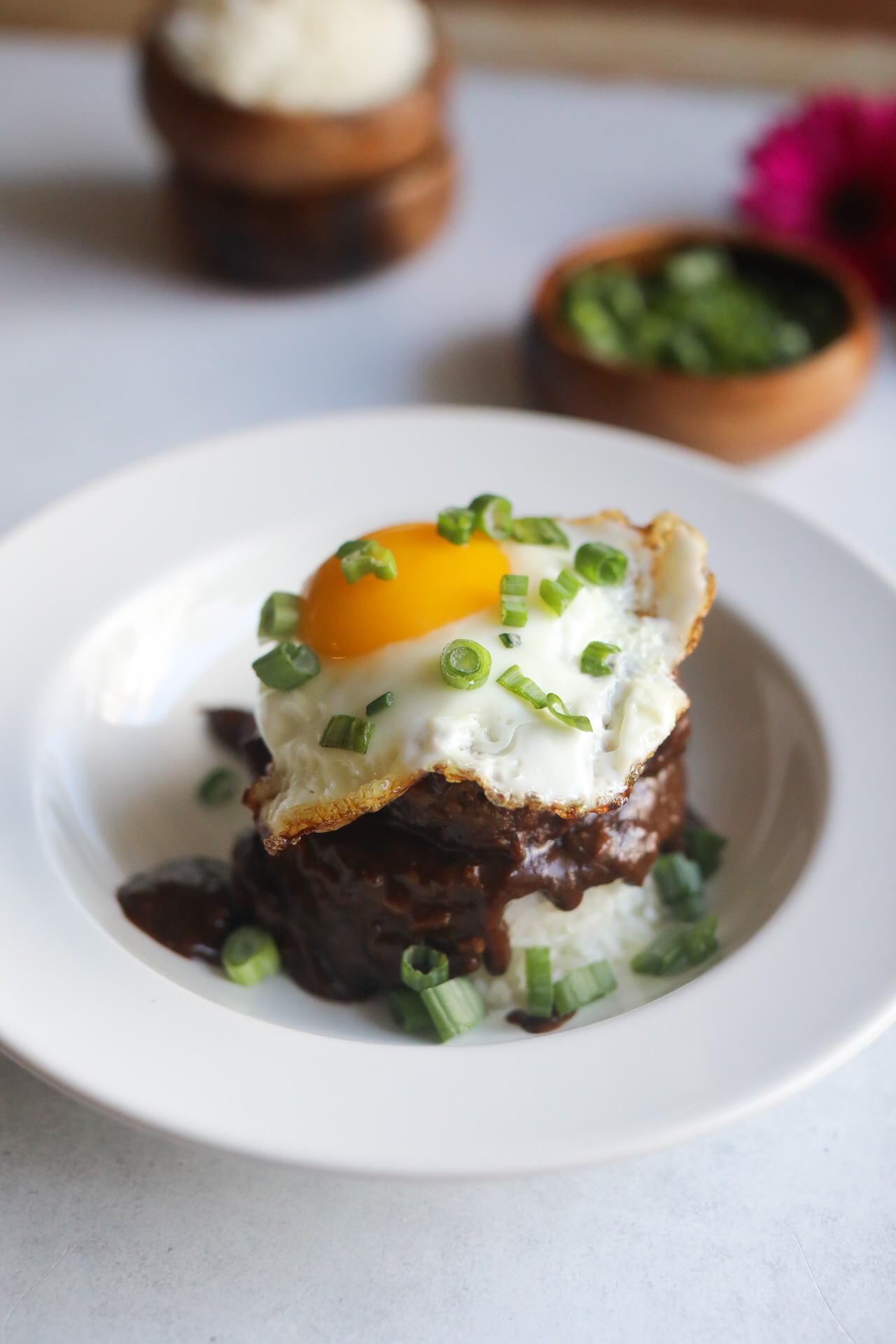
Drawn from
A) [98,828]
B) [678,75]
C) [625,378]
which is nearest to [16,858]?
[98,828]

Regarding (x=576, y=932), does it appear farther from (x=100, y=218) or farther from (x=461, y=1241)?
(x=100, y=218)

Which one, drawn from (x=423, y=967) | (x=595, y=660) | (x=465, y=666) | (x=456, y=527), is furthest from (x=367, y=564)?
(x=423, y=967)

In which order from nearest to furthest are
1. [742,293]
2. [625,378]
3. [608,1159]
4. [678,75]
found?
[608,1159], [625,378], [742,293], [678,75]

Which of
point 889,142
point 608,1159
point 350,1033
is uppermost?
point 889,142

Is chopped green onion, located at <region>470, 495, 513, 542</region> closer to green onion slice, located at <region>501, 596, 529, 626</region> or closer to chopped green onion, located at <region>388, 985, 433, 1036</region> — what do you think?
green onion slice, located at <region>501, 596, 529, 626</region>

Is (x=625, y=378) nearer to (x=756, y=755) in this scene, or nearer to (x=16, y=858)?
(x=756, y=755)

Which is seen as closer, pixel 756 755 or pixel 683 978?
pixel 683 978

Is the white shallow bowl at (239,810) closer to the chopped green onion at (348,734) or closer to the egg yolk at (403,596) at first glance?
the chopped green onion at (348,734)
